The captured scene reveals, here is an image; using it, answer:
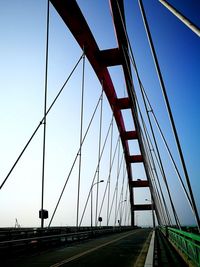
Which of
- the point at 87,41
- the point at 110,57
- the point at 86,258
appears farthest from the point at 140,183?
the point at 86,258

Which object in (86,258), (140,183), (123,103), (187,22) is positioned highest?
(123,103)

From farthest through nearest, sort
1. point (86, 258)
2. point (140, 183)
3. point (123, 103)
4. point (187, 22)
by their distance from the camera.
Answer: point (140, 183)
point (123, 103)
point (86, 258)
point (187, 22)

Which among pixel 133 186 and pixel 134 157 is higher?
pixel 134 157

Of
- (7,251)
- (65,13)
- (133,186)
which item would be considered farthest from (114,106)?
(133,186)

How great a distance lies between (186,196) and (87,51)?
14.5m

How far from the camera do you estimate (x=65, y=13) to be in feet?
45.4

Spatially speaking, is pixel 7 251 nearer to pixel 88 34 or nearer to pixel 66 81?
pixel 66 81

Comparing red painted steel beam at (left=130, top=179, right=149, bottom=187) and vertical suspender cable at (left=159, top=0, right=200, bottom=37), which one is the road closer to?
vertical suspender cable at (left=159, top=0, right=200, bottom=37)

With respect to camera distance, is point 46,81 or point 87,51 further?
point 87,51

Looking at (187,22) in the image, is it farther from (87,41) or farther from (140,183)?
(140,183)

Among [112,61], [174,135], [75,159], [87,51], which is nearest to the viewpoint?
[174,135]

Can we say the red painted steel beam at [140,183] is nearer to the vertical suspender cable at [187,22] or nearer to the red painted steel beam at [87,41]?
the red painted steel beam at [87,41]

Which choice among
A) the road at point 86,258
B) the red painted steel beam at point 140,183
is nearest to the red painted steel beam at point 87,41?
the road at point 86,258

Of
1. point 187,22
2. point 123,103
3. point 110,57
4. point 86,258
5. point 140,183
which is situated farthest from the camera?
point 140,183
